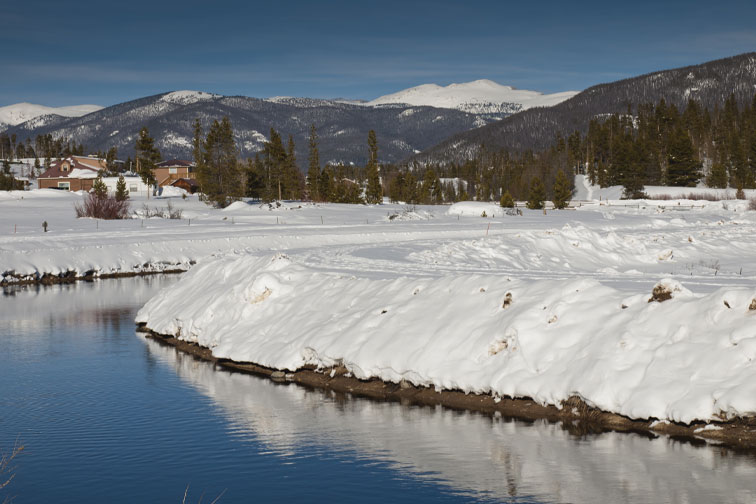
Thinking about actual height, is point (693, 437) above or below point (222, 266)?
below

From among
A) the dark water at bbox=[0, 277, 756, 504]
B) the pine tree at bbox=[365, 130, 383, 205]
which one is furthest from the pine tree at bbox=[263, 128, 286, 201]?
the dark water at bbox=[0, 277, 756, 504]

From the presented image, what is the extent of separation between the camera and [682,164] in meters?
124

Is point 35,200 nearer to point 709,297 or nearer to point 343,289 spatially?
point 343,289

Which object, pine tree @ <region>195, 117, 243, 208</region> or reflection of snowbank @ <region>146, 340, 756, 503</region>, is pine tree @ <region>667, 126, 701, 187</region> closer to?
pine tree @ <region>195, 117, 243, 208</region>

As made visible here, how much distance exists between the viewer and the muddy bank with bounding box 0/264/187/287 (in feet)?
130

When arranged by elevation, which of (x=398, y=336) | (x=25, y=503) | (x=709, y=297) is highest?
(x=709, y=297)

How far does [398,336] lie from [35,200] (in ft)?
296

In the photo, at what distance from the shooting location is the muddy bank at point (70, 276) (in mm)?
39656

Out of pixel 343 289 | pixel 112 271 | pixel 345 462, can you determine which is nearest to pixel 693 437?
pixel 345 462

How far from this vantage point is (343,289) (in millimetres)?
20781

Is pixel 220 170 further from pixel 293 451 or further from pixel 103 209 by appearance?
pixel 293 451

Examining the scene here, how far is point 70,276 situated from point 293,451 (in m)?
32.1

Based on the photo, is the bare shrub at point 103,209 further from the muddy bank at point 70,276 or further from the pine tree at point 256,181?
the pine tree at point 256,181

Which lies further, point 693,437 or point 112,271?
point 112,271
